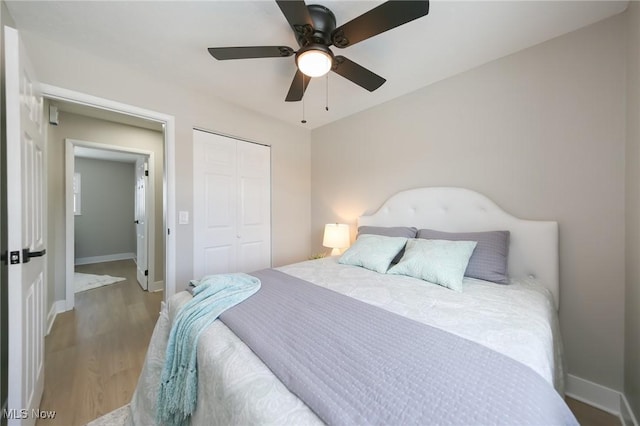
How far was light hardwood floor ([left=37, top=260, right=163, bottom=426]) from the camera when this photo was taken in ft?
5.18

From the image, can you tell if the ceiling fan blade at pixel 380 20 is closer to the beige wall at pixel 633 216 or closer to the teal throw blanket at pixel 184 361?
the beige wall at pixel 633 216

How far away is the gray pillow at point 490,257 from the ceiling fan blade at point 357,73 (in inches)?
52.5

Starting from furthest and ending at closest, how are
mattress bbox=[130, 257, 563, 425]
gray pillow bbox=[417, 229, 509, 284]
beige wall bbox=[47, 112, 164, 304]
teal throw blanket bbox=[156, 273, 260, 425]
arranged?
beige wall bbox=[47, 112, 164, 304], gray pillow bbox=[417, 229, 509, 284], teal throw blanket bbox=[156, 273, 260, 425], mattress bbox=[130, 257, 563, 425]

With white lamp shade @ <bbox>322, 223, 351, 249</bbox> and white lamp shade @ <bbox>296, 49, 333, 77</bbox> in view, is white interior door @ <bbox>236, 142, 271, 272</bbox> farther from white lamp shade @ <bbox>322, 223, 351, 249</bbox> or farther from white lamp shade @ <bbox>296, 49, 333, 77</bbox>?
white lamp shade @ <bbox>296, 49, 333, 77</bbox>

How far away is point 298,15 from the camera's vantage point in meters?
1.24

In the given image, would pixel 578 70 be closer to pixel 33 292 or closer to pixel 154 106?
pixel 154 106

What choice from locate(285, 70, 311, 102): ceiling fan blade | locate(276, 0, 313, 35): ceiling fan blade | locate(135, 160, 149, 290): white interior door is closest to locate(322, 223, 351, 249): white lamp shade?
locate(285, 70, 311, 102): ceiling fan blade

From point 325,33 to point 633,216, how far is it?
2021 millimetres

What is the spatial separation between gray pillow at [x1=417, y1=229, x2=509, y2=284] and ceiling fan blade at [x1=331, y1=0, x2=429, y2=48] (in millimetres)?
1471

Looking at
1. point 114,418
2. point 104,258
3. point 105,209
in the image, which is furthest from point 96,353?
point 105,209

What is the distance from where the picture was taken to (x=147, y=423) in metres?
1.25

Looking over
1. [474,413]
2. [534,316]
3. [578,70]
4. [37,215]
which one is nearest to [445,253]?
[534,316]

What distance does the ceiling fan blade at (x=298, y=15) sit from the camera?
45.2 inches

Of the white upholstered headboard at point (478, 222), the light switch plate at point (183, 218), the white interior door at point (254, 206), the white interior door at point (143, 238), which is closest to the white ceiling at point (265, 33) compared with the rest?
the white interior door at point (254, 206)
